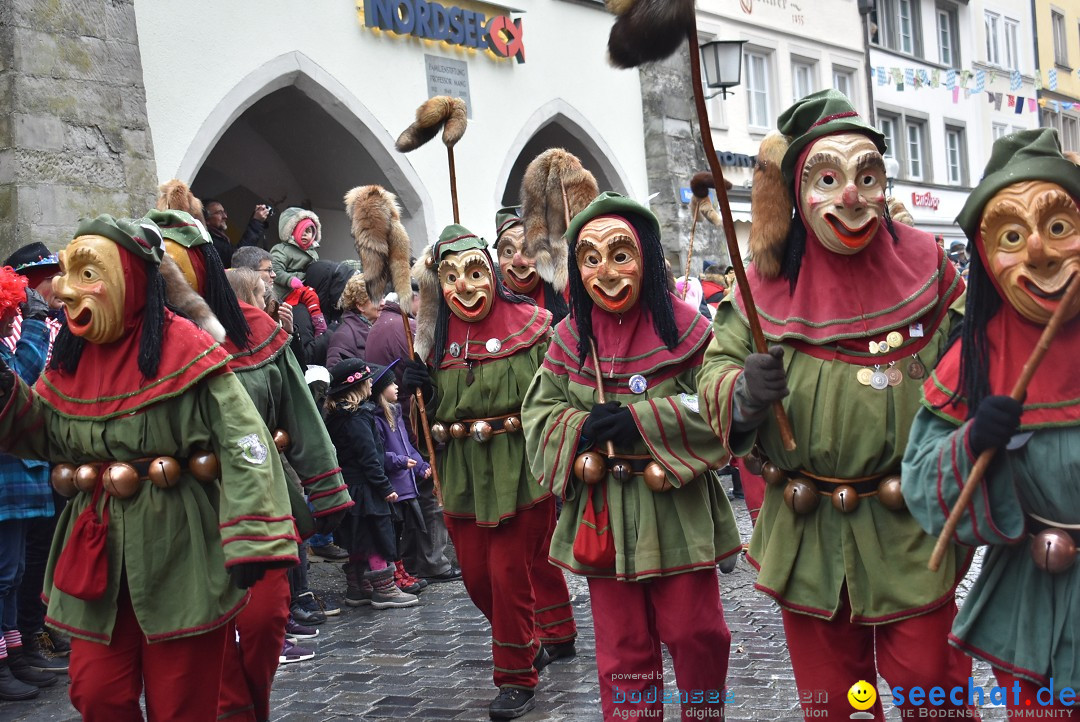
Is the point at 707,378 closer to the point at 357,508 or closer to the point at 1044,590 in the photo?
the point at 1044,590

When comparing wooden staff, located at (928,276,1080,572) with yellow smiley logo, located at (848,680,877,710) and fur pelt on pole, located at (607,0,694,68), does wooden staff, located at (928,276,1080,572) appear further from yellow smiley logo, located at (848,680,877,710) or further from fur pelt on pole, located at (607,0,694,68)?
fur pelt on pole, located at (607,0,694,68)

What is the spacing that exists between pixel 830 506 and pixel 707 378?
0.55 metres

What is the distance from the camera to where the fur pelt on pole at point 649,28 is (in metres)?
3.13

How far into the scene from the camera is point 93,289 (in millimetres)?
4004

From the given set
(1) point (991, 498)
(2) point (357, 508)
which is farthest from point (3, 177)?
(1) point (991, 498)

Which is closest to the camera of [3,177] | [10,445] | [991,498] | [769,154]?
[991,498]

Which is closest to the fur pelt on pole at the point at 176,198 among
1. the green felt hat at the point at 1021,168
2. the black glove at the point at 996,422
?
the green felt hat at the point at 1021,168

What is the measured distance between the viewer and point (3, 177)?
363 inches

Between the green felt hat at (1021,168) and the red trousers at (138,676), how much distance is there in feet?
8.90

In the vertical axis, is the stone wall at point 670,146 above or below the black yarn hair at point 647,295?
above

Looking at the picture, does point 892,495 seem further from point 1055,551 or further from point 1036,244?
point 1036,244

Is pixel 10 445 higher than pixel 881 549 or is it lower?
higher

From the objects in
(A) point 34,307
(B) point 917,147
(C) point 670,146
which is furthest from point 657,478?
(B) point 917,147

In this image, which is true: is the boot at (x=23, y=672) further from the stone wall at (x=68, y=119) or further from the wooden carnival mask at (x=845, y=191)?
the wooden carnival mask at (x=845, y=191)
